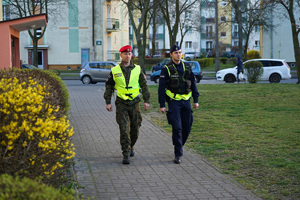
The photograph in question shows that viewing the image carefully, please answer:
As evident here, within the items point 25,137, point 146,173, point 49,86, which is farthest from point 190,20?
point 25,137

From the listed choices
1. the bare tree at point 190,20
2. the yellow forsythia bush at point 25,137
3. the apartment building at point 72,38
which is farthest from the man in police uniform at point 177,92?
the bare tree at point 190,20

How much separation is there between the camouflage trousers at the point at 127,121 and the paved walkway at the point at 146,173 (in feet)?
0.97

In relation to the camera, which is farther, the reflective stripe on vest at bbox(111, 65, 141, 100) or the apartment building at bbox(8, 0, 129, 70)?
the apartment building at bbox(8, 0, 129, 70)

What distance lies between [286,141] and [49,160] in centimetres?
612

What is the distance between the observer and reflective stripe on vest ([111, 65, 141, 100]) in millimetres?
7582

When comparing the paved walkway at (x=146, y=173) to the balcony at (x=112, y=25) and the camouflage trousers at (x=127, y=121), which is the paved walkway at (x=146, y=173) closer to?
the camouflage trousers at (x=127, y=121)

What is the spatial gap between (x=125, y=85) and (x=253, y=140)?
324cm

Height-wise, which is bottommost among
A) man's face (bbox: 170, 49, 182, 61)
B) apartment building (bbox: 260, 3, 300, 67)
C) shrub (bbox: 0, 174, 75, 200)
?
→ shrub (bbox: 0, 174, 75, 200)

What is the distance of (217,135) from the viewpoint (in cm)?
1027

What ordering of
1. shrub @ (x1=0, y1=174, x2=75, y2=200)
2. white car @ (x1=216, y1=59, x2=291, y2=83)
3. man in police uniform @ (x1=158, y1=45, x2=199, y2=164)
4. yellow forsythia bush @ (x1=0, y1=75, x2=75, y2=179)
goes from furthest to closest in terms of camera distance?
white car @ (x1=216, y1=59, x2=291, y2=83) < man in police uniform @ (x1=158, y1=45, x2=199, y2=164) < yellow forsythia bush @ (x1=0, y1=75, x2=75, y2=179) < shrub @ (x1=0, y1=174, x2=75, y2=200)

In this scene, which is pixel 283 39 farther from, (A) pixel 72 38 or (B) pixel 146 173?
(B) pixel 146 173

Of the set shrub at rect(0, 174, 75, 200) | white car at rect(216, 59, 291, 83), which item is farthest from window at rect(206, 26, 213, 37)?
shrub at rect(0, 174, 75, 200)

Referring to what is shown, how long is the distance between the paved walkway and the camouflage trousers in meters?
0.30

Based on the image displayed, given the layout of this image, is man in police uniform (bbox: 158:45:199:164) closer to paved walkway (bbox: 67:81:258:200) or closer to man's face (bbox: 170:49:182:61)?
man's face (bbox: 170:49:182:61)
